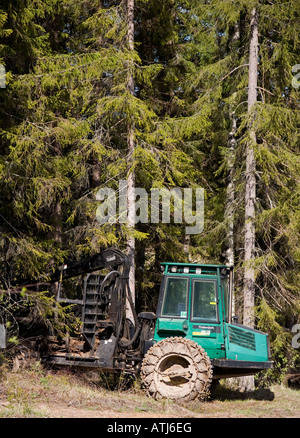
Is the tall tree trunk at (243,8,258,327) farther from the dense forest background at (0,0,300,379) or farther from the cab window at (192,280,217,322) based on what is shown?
the cab window at (192,280,217,322)

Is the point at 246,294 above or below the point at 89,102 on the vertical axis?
below

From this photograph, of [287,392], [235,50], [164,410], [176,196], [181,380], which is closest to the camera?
[164,410]

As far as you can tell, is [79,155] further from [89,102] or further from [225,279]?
[225,279]

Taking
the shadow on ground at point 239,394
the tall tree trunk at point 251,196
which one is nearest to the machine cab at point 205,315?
the shadow on ground at point 239,394

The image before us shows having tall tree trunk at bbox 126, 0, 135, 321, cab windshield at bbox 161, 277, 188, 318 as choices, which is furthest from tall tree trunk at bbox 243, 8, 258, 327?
cab windshield at bbox 161, 277, 188, 318

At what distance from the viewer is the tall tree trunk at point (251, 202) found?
1438 centimetres

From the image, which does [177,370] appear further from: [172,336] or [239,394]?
[239,394]

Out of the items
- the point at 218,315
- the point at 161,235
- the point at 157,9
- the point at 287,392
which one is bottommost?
the point at 287,392

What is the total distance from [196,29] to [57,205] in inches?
334

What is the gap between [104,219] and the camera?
14.7m

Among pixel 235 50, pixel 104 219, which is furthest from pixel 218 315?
pixel 235 50

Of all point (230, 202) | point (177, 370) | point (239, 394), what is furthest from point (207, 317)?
point (230, 202)

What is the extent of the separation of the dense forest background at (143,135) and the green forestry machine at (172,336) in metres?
1.78

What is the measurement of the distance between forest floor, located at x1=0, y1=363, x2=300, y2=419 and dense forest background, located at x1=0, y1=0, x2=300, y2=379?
92.4 inches
